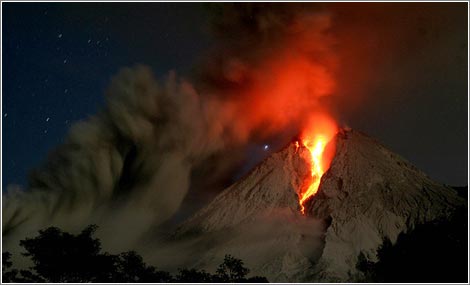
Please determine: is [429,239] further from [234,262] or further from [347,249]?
[234,262]

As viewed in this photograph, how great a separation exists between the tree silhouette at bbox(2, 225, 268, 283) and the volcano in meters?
3.28

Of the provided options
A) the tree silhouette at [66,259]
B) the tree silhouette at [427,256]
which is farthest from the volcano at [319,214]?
the tree silhouette at [66,259]

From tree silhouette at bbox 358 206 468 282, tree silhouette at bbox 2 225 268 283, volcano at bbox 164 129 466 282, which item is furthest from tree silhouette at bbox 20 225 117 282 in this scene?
tree silhouette at bbox 358 206 468 282

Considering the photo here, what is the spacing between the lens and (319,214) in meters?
50.5

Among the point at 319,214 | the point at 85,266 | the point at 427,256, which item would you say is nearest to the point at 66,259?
the point at 85,266

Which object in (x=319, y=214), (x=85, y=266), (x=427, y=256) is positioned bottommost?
(x=427, y=256)

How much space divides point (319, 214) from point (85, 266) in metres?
21.4

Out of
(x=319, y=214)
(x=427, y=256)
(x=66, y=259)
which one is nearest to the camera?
(x=66, y=259)

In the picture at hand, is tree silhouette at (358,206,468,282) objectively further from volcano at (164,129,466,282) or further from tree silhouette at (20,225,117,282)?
tree silhouette at (20,225,117,282)

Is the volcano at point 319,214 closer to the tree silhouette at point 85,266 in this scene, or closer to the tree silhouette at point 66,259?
the tree silhouette at point 85,266

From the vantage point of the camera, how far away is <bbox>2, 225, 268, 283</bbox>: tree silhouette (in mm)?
36656

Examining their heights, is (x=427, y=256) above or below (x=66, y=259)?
below

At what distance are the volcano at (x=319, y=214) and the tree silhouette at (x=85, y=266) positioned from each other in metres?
3.28

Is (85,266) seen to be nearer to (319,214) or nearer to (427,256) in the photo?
(319,214)
